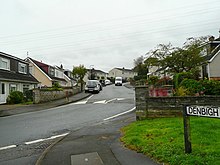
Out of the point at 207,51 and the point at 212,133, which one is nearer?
the point at 212,133

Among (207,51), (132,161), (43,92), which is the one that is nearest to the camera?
(132,161)

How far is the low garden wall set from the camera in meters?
11.6

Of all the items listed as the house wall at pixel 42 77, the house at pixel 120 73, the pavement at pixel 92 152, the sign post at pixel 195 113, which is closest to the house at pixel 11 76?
the house wall at pixel 42 77

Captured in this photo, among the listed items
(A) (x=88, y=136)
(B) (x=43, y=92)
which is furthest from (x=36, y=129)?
(B) (x=43, y=92)

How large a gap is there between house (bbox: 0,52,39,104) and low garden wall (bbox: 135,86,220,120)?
19.9m

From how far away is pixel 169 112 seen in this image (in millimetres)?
11781

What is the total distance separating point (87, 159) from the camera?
21.3ft

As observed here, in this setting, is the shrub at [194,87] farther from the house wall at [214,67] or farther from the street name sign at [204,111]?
the house wall at [214,67]

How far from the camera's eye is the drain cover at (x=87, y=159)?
620 centimetres

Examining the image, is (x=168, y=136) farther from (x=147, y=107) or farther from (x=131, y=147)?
(x=147, y=107)

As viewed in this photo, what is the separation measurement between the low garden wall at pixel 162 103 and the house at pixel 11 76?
65.2 feet

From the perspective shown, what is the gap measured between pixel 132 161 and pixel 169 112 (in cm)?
613

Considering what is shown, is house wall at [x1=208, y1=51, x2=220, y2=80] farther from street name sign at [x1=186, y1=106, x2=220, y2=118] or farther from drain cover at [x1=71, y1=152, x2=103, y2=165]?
drain cover at [x1=71, y1=152, x2=103, y2=165]

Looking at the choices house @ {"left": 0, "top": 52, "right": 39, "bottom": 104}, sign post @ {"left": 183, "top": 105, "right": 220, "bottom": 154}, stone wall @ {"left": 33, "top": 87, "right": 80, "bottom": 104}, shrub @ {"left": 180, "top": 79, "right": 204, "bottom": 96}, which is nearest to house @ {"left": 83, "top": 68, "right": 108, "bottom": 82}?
house @ {"left": 0, "top": 52, "right": 39, "bottom": 104}
